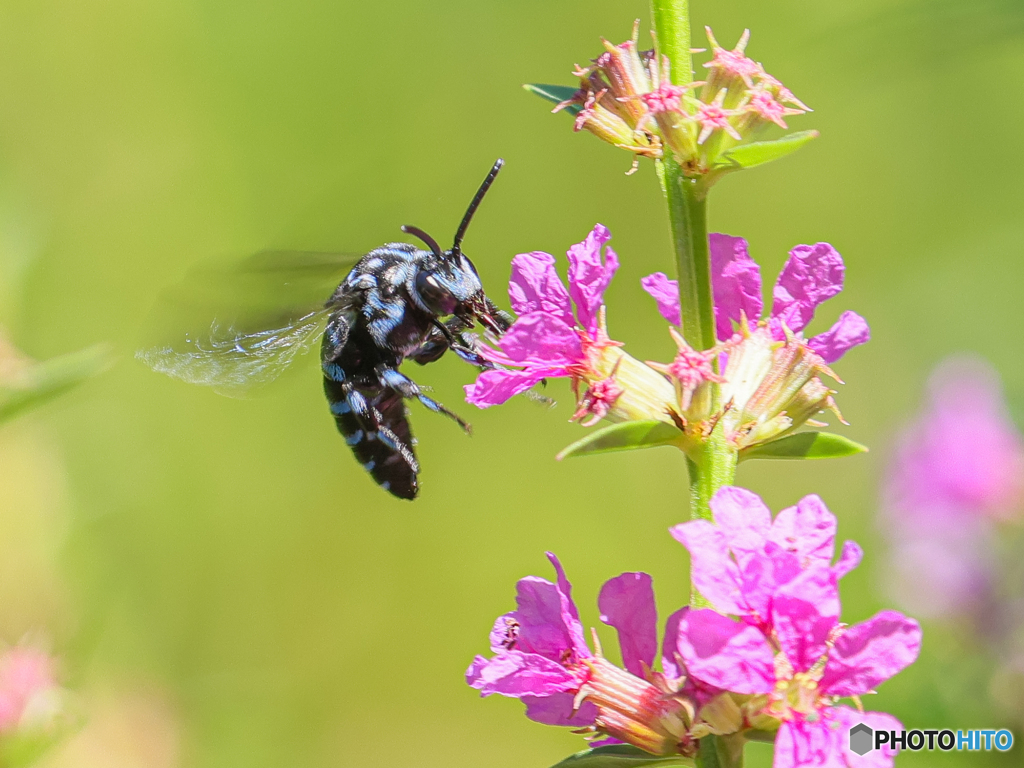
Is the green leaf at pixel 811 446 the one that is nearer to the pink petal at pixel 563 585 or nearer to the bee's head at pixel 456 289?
the pink petal at pixel 563 585

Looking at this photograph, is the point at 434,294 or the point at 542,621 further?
the point at 434,294

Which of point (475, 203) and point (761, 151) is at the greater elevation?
point (475, 203)

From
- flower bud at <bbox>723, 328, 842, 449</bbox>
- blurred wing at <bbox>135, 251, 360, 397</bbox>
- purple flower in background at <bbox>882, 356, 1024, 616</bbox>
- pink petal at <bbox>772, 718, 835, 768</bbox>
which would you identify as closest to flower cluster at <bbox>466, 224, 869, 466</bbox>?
flower bud at <bbox>723, 328, 842, 449</bbox>

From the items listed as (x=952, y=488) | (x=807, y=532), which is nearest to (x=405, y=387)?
(x=807, y=532)

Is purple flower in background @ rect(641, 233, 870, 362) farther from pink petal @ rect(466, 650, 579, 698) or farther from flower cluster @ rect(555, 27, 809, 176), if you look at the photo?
pink petal @ rect(466, 650, 579, 698)

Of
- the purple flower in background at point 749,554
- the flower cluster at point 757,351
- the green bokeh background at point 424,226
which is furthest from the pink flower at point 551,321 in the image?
the green bokeh background at point 424,226

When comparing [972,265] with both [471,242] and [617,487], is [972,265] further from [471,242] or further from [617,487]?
[471,242]

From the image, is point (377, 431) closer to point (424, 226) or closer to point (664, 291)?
point (664, 291)
